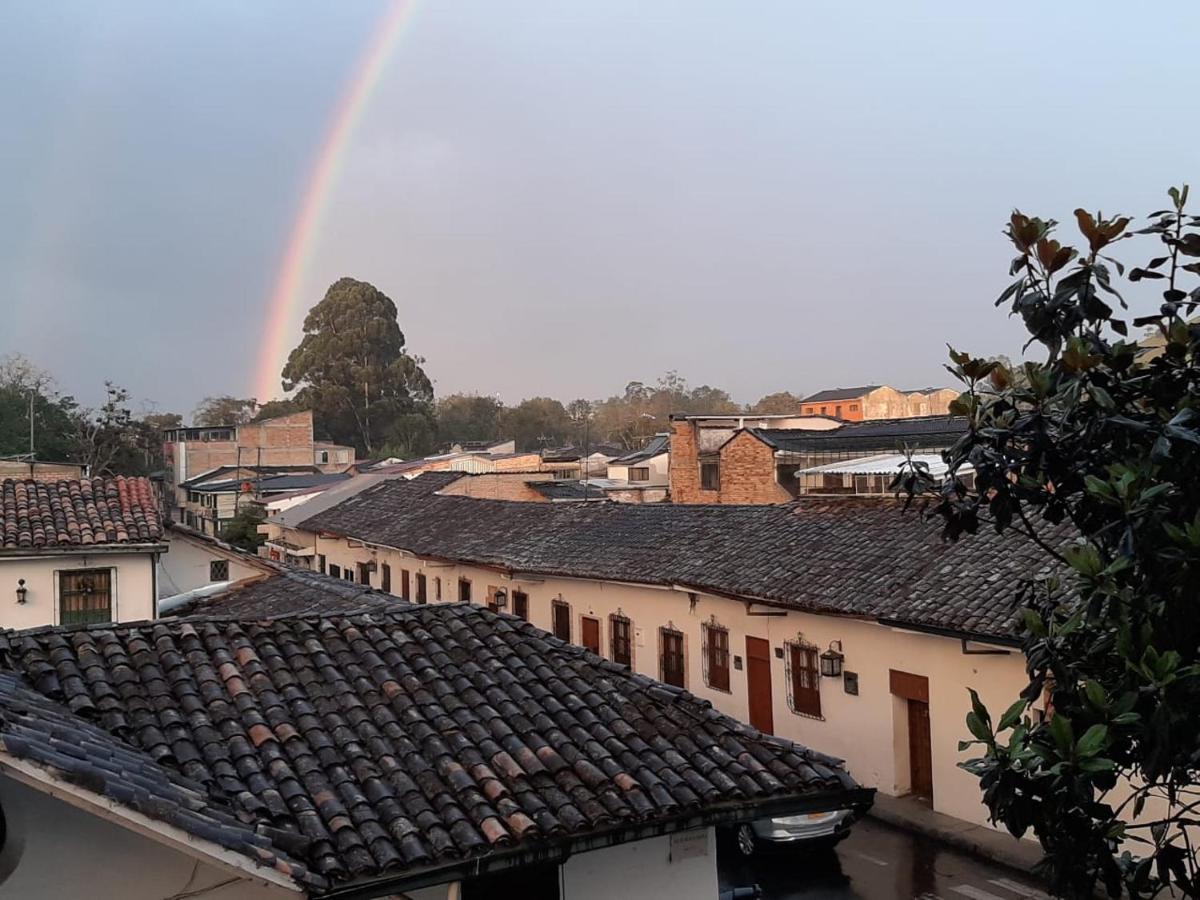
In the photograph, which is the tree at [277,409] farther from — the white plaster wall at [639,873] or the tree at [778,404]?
the white plaster wall at [639,873]

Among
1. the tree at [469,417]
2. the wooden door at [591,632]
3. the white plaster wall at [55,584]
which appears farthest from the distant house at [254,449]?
the white plaster wall at [55,584]

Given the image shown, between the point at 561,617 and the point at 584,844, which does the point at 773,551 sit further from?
the point at 584,844

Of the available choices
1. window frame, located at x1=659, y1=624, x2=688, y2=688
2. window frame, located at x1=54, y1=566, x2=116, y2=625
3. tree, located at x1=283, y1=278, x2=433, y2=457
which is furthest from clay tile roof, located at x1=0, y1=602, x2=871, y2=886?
tree, located at x1=283, y1=278, x2=433, y2=457

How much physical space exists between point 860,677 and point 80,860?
39.4 ft

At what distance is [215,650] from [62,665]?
970 mm

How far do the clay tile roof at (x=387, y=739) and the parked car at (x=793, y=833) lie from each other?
5509 mm

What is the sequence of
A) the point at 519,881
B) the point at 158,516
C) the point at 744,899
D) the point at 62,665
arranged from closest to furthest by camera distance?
the point at 519,881 → the point at 62,665 → the point at 744,899 → the point at 158,516

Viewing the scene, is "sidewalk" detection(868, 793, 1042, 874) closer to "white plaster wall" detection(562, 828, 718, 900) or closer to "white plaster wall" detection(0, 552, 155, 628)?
"white plaster wall" detection(562, 828, 718, 900)

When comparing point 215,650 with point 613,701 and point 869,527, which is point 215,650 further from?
point 869,527

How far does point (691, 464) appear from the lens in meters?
38.7

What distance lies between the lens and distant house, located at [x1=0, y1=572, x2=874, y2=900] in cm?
493

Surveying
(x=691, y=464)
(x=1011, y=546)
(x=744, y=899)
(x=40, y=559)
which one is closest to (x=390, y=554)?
(x=691, y=464)

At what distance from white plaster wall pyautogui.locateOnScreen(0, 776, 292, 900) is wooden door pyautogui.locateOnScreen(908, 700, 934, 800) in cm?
1118

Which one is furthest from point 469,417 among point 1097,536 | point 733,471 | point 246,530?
point 1097,536
